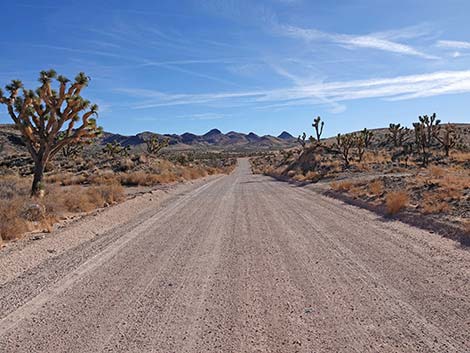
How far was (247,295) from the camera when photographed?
19.7 feet

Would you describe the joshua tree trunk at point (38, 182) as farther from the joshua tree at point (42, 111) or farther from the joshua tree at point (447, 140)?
the joshua tree at point (447, 140)

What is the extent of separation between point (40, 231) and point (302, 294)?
8.80m

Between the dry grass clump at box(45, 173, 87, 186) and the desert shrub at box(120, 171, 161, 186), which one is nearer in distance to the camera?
the dry grass clump at box(45, 173, 87, 186)

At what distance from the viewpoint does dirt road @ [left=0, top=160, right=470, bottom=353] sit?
14.9 ft

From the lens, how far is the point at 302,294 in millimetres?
5977

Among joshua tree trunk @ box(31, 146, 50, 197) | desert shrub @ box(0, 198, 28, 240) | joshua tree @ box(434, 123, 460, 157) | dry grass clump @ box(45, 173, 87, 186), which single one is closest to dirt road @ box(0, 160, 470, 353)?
desert shrub @ box(0, 198, 28, 240)

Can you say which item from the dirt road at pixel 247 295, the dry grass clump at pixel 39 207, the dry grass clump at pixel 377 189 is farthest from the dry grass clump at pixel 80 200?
the dry grass clump at pixel 377 189

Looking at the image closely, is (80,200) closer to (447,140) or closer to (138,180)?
(138,180)

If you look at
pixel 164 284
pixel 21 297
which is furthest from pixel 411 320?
pixel 21 297

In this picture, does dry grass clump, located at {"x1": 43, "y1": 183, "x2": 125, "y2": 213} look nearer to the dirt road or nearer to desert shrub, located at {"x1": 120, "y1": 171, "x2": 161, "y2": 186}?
the dirt road

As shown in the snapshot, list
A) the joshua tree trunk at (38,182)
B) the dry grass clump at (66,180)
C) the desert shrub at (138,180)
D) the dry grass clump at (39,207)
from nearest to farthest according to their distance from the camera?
the dry grass clump at (39,207), the joshua tree trunk at (38,182), the dry grass clump at (66,180), the desert shrub at (138,180)

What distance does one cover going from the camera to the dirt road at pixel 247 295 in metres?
4.54

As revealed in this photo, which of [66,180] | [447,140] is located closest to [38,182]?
[66,180]

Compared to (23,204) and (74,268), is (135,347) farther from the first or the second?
(23,204)
